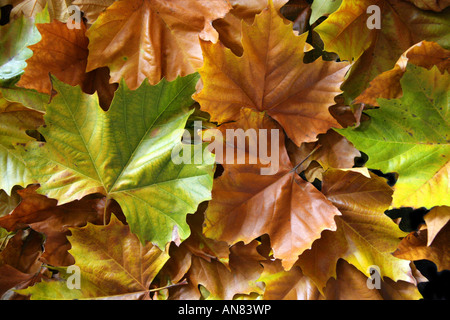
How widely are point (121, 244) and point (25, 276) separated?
172 millimetres

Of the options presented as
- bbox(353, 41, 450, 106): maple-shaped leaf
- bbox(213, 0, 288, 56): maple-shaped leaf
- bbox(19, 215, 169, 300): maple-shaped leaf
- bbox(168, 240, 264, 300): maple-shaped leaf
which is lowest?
bbox(168, 240, 264, 300): maple-shaped leaf

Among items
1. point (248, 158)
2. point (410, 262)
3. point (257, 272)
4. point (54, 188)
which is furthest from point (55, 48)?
point (410, 262)

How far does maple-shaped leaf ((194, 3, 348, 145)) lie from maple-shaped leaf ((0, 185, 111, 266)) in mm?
237

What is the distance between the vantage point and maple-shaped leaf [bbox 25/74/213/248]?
1.49 ft

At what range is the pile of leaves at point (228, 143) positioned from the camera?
0.45 metres

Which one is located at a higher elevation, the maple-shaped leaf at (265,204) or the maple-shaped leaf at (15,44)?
the maple-shaped leaf at (15,44)

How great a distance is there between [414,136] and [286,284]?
262 mm

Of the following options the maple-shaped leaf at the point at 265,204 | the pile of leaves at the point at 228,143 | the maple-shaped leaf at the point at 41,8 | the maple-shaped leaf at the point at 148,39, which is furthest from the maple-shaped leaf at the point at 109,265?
the maple-shaped leaf at the point at 41,8

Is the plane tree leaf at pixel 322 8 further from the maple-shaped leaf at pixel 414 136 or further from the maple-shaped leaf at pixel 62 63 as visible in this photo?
the maple-shaped leaf at pixel 62 63

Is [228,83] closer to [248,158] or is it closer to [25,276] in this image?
[248,158]

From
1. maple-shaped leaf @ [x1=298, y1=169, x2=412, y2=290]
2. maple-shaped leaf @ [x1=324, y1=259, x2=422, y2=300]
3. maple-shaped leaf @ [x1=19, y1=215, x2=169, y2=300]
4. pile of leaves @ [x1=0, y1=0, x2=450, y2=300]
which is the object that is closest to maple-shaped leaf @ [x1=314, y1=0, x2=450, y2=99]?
pile of leaves @ [x1=0, y1=0, x2=450, y2=300]

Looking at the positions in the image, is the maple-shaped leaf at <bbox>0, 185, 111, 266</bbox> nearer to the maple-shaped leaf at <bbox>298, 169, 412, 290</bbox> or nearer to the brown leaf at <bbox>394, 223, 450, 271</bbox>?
the maple-shaped leaf at <bbox>298, 169, 412, 290</bbox>

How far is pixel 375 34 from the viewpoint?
49 centimetres

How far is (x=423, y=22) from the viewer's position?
0.48 meters
